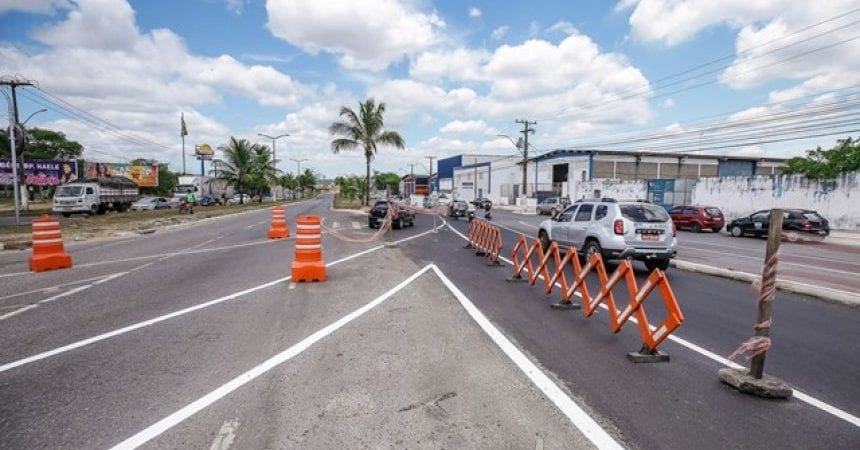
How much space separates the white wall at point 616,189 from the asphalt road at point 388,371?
111 ft

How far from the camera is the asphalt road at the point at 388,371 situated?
346 centimetres

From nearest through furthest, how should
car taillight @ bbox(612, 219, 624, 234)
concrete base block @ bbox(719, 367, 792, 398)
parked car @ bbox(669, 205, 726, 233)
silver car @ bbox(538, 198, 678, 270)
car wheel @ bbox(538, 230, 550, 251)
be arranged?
1. concrete base block @ bbox(719, 367, 792, 398)
2. silver car @ bbox(538, 198, 678, 270)
3. car taillight @ bbox(612, 219, 624, 234)
4. car wheel @ bbox(538, 230, 550, 251)
5. parked car @ bbox(669, 205, 726, 233)

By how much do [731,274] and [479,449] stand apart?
967 centimetres

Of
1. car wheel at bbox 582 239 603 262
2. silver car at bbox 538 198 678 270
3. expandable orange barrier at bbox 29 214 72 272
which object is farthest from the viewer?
car wheel at bbox 582 239 603 262

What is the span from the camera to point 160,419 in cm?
360

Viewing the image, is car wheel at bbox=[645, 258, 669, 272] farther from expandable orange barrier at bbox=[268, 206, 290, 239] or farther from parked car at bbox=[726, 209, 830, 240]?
expandable orange barrier at bbox=[268, 206, 290, 239]

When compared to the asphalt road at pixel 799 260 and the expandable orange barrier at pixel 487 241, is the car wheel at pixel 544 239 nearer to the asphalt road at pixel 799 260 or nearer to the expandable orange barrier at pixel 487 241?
the expandable orange barrier at pixel 487 241

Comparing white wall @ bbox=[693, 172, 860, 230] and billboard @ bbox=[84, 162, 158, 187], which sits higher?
billboard @ bbox=[84, 162, 158, 187]

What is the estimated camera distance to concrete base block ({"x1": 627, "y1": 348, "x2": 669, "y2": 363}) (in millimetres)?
5004

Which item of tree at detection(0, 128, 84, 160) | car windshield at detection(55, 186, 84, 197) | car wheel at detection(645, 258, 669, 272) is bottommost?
car wheel at detection(645, 258, 669, 272)

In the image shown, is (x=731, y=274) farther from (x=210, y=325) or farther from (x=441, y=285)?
(x=210, y=325)

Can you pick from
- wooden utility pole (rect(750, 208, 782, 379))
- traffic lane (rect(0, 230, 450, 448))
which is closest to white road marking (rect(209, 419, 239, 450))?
traffic lane (rect(0, 230, 450, 448))

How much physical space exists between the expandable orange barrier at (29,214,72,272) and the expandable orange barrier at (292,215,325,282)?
20.2 feet

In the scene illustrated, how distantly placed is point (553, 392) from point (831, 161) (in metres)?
49.3
